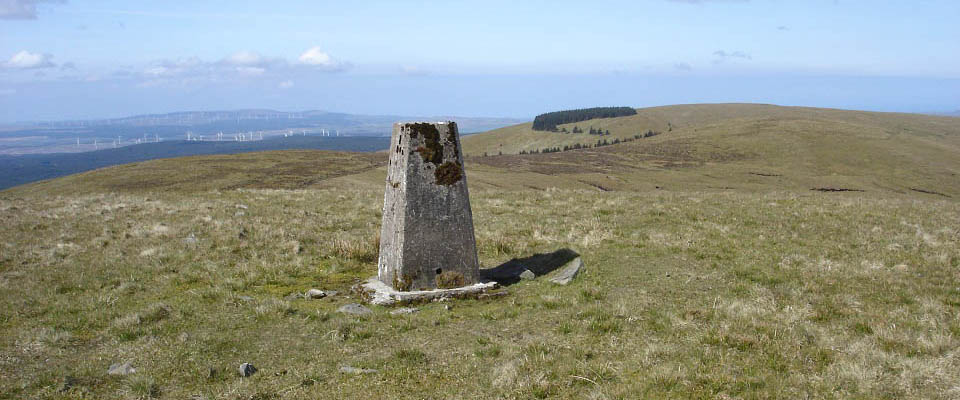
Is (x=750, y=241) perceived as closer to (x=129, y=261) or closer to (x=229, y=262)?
(x=229, y=262)

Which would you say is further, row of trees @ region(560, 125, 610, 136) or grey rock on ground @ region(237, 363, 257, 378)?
row of trees @ region(560, 125, 610, 136)

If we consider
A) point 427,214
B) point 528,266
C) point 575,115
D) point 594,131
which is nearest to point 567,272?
point 528,266

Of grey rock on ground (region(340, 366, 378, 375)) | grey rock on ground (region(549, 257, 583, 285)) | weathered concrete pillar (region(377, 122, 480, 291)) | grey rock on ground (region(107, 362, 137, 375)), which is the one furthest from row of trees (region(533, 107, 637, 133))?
grey rock on ground (region(107, 362, 137, 375))

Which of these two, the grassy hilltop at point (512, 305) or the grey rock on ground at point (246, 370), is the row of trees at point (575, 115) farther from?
the grey rock on ground at point (246, 370)

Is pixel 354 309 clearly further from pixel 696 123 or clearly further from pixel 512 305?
pixel 696 123

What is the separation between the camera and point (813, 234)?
15844 mm

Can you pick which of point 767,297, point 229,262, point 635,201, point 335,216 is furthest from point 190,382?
point 635,201

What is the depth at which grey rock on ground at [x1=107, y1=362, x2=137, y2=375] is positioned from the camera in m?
7.38

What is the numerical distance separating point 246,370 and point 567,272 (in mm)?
6603

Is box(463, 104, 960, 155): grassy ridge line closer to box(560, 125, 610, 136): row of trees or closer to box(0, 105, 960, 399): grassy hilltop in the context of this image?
box(560, 125, 610, 136): row of trees

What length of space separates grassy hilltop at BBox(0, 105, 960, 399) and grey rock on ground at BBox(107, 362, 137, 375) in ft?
0.35

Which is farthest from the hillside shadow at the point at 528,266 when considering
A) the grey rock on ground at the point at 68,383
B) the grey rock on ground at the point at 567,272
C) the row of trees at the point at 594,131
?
the row of trees at the point at 594,131

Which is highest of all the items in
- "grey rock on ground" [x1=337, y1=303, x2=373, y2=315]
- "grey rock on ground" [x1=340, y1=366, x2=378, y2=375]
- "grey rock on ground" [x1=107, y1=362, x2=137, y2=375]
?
"grey rock on ground" [x1=337, y1=303, x2=373, y2=315]

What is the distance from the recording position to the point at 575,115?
18962 centimetres
